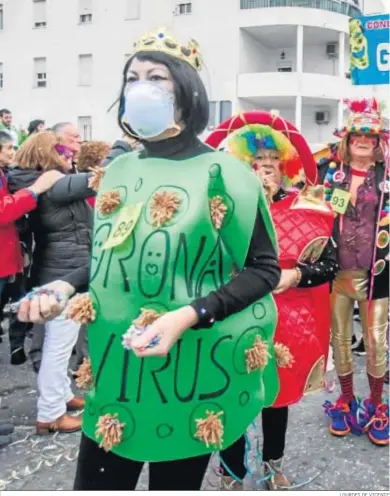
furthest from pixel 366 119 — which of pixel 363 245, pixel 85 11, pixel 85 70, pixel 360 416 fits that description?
pixel 85 11

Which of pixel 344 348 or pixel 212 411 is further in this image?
pixel 344 348

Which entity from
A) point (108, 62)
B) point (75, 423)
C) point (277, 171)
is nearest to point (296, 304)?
point (277, 171)

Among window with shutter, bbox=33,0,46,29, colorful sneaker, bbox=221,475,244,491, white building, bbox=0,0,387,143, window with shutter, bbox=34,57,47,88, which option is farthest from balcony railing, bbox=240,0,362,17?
colorful sneaker, bbox=221,475,244,491

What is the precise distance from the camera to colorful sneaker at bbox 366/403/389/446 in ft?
10.2

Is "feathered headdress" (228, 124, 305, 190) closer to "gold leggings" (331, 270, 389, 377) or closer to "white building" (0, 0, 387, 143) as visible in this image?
"gold leggings" (331, 270, 389, 377)

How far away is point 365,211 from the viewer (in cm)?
310

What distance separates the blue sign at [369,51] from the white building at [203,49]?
13.1m

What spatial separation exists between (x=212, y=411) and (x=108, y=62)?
20322mm

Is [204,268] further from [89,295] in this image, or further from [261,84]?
[261,84]

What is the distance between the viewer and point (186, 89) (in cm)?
146

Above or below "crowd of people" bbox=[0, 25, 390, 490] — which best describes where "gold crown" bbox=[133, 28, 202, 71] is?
above

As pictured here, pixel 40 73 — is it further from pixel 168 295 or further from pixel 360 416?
pixel 168 295

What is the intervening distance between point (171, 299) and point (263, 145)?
1.19 meters

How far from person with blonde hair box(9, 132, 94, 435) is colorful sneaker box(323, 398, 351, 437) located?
1394 mm
